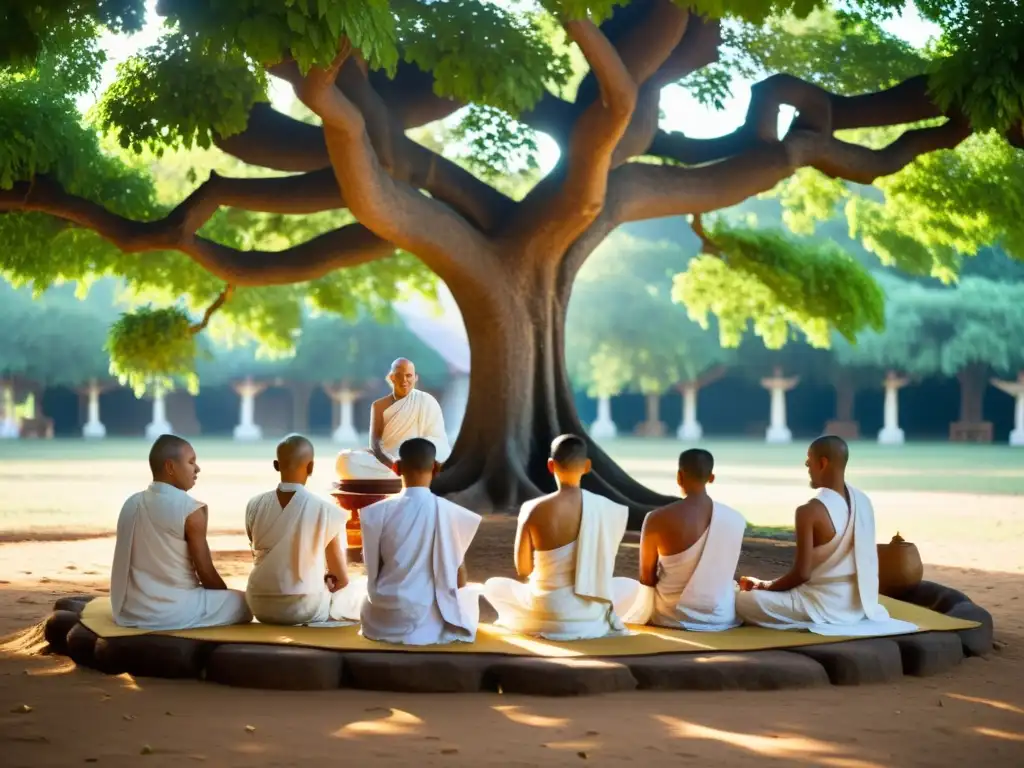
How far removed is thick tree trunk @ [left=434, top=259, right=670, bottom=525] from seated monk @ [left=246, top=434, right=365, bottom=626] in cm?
679

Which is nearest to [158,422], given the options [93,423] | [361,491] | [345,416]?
[93,423]

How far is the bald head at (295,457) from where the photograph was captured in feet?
23.5

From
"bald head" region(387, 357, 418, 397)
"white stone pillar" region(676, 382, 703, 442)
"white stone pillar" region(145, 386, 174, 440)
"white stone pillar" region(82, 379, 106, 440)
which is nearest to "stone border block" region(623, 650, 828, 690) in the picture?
"bald head" region(387, 357, 418, 397)

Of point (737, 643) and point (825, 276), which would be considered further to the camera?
point (825, 276)

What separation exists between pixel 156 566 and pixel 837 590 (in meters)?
3.73

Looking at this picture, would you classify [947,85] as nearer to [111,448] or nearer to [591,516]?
[591,516]

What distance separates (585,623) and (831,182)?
14.8 m

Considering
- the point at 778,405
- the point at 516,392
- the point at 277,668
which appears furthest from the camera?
the point at 778,405

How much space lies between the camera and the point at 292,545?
7156mm

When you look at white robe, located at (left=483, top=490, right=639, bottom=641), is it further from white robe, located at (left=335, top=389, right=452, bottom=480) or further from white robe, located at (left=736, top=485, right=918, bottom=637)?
white robe, located at (left=335, top=389, right=452, bottom=480)

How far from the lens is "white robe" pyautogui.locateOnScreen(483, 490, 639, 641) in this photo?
696 cm

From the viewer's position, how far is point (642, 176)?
48.8 ft

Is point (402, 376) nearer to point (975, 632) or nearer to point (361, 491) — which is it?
point (361, 491)

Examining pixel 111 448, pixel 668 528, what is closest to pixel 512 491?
pixel 668 528
